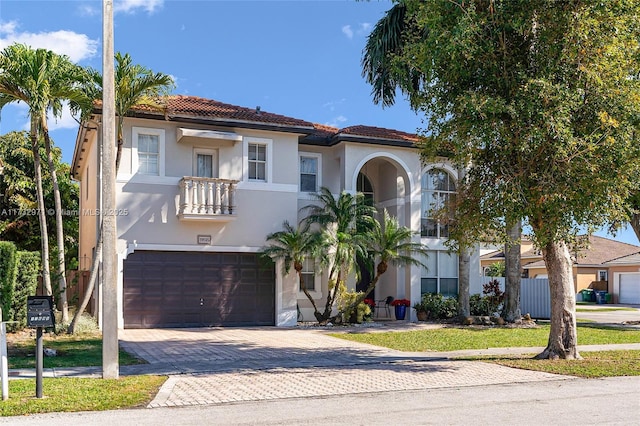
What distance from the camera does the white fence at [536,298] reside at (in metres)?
26.0

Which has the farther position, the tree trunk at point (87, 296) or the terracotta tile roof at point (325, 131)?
the terracotta tile roof at point (325, 131)

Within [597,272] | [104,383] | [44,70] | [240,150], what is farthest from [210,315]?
[597,272]

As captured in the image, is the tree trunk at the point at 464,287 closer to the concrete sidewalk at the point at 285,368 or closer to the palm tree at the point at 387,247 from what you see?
the palm tree at the point at 387,247

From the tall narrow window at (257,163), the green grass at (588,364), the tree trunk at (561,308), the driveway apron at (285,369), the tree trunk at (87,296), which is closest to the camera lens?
the driveway apron at (285,369)

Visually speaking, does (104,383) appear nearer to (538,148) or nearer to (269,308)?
(538,148)

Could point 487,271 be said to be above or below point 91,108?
below

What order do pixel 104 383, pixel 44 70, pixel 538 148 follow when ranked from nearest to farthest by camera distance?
1. pixel 104 383
2. pixel 538 148
3. pixel 44 70

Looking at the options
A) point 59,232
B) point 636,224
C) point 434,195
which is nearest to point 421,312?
point 434,195

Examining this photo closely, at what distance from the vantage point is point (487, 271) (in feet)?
151

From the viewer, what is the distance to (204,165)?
838 inches

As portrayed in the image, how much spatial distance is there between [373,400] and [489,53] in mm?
6747

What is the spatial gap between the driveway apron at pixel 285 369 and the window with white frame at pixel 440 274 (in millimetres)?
7606

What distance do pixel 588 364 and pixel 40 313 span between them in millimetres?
9895

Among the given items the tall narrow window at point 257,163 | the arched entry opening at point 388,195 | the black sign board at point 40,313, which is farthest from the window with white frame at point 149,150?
the black sign board at point 40,313
